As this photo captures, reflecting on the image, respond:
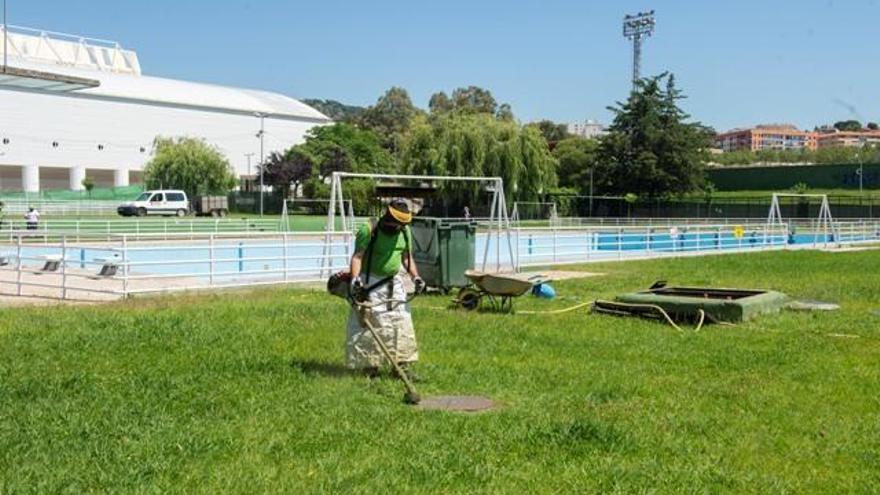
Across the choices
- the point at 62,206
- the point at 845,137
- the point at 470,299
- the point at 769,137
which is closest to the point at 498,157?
the point at 62,206

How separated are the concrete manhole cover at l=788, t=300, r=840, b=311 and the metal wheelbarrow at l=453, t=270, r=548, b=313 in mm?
4136

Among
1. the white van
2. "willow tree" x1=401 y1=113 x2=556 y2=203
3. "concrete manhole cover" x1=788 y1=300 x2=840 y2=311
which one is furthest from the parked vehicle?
"concrete manhole cover" x1=788 y1=300 x2=840 y2=311

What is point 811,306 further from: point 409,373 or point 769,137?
point 769,137

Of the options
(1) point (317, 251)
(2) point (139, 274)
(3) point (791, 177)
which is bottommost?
(1) point (317, 251)

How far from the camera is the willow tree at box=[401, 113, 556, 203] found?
205 ft

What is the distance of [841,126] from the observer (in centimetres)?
16600

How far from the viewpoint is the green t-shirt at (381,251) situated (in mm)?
8062

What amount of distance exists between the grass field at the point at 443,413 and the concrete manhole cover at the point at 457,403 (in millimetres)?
175

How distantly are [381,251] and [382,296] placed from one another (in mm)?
407

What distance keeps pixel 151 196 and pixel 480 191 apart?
70.4ft

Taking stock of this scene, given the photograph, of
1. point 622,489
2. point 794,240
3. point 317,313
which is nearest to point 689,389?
point 622,489

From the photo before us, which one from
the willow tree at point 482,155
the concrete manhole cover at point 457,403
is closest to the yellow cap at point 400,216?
the concrete manhole cover at point 457,403

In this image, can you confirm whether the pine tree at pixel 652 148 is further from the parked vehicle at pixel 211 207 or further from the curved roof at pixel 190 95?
the curved roof at pixel 190 95

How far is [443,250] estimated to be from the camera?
15523 millimetres
